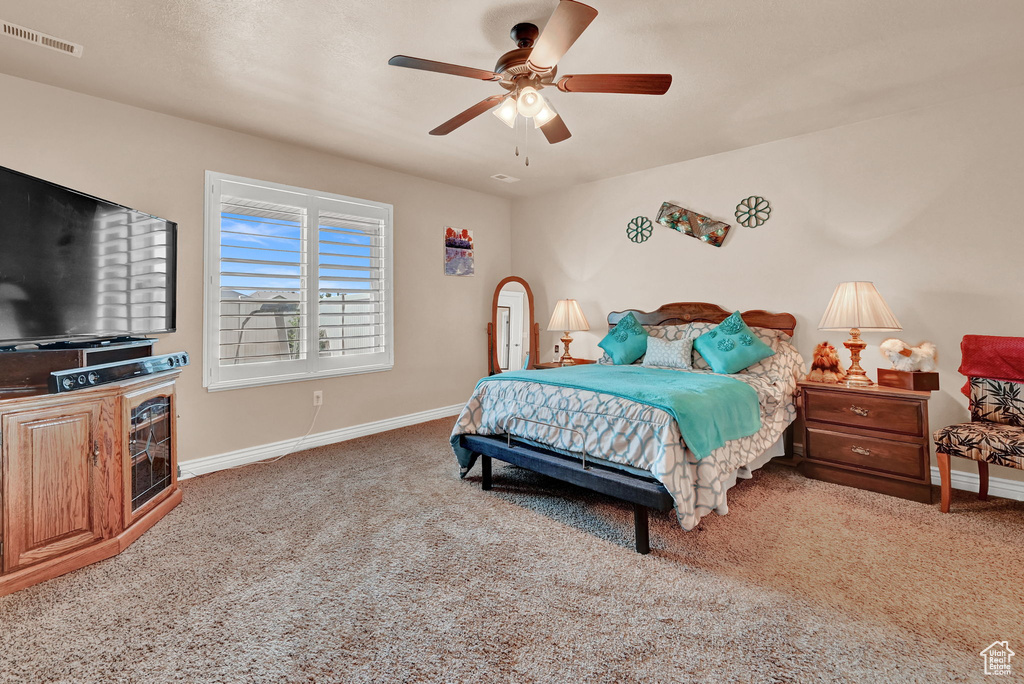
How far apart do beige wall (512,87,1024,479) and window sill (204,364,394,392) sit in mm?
2578

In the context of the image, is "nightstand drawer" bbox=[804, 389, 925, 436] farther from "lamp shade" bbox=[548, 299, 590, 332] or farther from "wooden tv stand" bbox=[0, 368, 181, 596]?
"wooden tv stand" bbox=[0, 368, 181, 596]

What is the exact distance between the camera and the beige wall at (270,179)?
2748 millimetres

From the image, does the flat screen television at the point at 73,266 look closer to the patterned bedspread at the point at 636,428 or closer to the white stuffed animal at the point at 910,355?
the patterned bedspread at the point at 636,428

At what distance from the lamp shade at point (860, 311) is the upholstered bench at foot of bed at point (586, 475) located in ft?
6.48

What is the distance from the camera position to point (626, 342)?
13.0 ft

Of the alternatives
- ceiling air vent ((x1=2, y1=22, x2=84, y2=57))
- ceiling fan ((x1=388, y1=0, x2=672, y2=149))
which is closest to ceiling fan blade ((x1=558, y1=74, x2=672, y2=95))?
ceiling fan ((x1=388, y1=0, x2=672, y2=149))

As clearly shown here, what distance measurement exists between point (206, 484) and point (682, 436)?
3102mm

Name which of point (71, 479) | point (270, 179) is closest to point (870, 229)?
point (270, 179)

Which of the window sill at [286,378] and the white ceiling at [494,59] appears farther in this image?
the window sill at [286,378]

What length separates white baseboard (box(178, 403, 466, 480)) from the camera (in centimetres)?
322

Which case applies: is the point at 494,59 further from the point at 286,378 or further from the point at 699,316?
the point at 286,378

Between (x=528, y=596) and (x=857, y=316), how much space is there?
9.19 feet

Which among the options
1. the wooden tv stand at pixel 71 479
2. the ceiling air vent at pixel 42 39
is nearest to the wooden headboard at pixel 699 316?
the wooden tv stand at pixel 71 479

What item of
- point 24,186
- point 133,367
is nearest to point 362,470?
point 133,367
